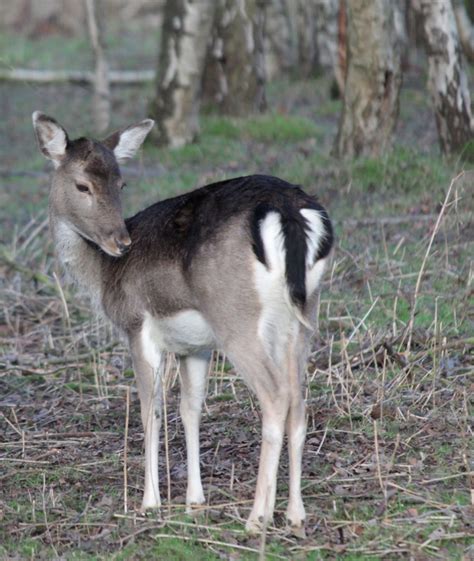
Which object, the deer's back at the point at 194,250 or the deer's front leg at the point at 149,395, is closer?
the deer's back at the point at 194,250

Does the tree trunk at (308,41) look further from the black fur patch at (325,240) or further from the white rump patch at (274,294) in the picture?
the white rump patch at (274,294)

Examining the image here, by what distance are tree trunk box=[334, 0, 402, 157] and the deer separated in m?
5.87

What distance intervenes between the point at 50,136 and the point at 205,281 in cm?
140

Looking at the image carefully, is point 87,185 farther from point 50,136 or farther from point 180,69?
point 180,69

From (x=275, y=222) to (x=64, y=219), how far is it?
1563 mm

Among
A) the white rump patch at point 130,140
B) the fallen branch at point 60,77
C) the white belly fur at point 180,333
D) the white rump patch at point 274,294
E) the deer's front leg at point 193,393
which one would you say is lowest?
the fallen branch at point 60,77

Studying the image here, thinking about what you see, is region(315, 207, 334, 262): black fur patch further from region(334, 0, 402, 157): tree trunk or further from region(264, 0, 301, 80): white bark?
region(264, 0, 301, 80): white bark

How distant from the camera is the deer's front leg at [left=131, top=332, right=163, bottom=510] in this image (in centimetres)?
558

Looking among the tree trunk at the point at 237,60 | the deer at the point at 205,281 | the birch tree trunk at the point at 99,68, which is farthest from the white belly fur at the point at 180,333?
the birch tree trunk at the point at 99,68

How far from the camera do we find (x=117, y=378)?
766 centimetres

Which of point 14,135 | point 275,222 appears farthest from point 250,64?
point 275,222

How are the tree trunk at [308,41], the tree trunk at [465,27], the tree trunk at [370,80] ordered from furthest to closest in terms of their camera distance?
the tree trunk at [308,41] → the tree trunk at [465,27] → the tree trunk at [370,80]

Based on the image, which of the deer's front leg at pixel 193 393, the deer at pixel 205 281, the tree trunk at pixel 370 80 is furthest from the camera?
the tree trunk at pixel 370 80

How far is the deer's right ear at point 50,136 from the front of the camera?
6004 millimetres
